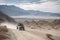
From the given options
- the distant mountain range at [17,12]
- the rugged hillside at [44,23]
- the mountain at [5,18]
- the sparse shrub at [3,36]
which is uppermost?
the distant mountain range at [17,12]

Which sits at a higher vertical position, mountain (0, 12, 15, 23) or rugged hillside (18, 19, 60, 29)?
mountain (0, 12, 15, 23)

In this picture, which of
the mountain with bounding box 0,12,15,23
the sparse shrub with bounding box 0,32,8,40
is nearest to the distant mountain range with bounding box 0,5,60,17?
the mountain with bounding box 0,12,15,23

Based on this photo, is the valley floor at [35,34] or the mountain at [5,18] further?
the mountain at [5,18]

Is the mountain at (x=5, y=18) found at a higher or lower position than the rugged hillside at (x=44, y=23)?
higher

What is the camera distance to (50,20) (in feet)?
15.0

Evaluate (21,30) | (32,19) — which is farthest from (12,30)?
(32,19)

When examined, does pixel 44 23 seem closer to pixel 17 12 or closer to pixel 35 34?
pixel 35 34

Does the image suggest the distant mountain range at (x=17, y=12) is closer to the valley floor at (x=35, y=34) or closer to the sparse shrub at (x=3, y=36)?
the valley floor at (x=35, y=34)

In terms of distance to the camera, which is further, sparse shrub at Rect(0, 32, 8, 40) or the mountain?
the mountain

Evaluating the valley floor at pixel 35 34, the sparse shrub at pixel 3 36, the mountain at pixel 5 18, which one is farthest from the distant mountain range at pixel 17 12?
the sparse shrub at pixel 3 36

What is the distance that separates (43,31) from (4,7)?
1094 millimetres

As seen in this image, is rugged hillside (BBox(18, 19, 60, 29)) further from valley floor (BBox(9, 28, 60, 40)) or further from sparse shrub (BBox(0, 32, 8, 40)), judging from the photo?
sparse shrub (BBox(0, 32, 8, 40))

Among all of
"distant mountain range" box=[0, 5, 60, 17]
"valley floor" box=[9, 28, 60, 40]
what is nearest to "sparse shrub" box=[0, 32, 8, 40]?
"valley floor" box=[9, 28, 60, 40]

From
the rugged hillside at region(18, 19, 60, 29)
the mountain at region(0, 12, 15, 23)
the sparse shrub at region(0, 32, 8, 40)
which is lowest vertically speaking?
the sparse shrub at region(0, 32, 8, 40)
